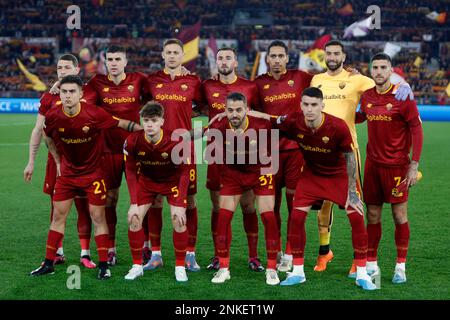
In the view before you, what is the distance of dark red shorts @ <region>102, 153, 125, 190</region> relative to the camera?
7434mm

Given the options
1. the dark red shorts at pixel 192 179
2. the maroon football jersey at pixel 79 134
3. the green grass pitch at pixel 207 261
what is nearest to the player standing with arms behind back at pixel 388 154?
the green grass pitch at pixel 207 261

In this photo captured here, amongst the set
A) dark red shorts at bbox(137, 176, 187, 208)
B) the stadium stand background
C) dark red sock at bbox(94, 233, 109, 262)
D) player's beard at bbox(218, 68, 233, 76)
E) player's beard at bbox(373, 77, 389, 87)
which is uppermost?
the stadium stand background

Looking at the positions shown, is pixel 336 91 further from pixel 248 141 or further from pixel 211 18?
pixel 211 18

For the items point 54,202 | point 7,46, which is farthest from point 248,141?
point 7,46

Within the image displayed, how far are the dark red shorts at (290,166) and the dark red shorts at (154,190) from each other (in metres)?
1.10

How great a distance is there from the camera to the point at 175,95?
7359 mm

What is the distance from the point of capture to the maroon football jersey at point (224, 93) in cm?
726

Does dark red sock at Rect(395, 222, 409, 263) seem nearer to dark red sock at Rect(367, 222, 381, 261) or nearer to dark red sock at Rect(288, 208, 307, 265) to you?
dark red sock at Rect(367, 222, 381, 261)

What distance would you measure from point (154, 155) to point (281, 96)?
1.47 m

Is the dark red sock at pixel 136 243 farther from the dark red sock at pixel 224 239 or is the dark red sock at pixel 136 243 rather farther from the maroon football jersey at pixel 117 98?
the maroon football jersey at pixel 117 98

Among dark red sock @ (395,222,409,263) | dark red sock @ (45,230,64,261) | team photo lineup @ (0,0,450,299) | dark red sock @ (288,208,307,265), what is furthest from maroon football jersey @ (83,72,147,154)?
dark red sock @ (395,222,409,263)

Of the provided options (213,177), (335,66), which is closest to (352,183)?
(335,66)

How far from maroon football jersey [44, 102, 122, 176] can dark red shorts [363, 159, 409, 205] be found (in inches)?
96.1

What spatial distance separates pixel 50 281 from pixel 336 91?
331 cm
